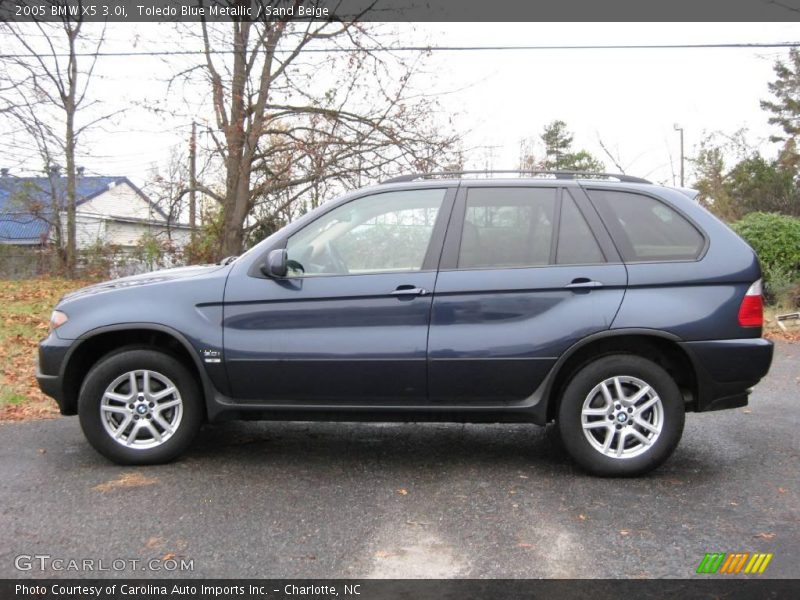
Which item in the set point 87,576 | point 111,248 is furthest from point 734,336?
point 111,248

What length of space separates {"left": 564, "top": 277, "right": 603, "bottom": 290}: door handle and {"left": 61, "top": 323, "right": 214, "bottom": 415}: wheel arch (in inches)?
91.0

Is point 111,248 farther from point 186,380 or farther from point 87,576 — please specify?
point 87,576

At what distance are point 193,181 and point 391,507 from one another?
14.2 meters

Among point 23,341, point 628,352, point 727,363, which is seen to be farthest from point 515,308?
point 23,341

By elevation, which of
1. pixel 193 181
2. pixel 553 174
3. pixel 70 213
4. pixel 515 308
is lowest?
pixel 515 308

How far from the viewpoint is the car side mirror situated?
166 inches

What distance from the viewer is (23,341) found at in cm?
941

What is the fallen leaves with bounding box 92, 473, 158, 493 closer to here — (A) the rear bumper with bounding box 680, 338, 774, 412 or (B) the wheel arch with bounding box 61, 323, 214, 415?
(B) the wheel arch with bounding box 61, 323, 214, 415

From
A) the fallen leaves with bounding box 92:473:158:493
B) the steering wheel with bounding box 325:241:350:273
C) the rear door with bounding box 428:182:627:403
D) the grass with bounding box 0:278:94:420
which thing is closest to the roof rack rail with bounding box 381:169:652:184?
the rear door with bounding box 428:182:627:403

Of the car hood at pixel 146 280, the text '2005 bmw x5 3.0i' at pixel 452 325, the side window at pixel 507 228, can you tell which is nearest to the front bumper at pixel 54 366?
the text '2005 bmw x5 3.0i' at pixel 452 325

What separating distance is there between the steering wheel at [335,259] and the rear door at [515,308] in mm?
622

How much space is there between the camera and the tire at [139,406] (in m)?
4.36

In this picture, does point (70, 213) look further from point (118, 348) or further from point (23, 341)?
point (118, 348)

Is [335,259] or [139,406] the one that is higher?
[335,259]
